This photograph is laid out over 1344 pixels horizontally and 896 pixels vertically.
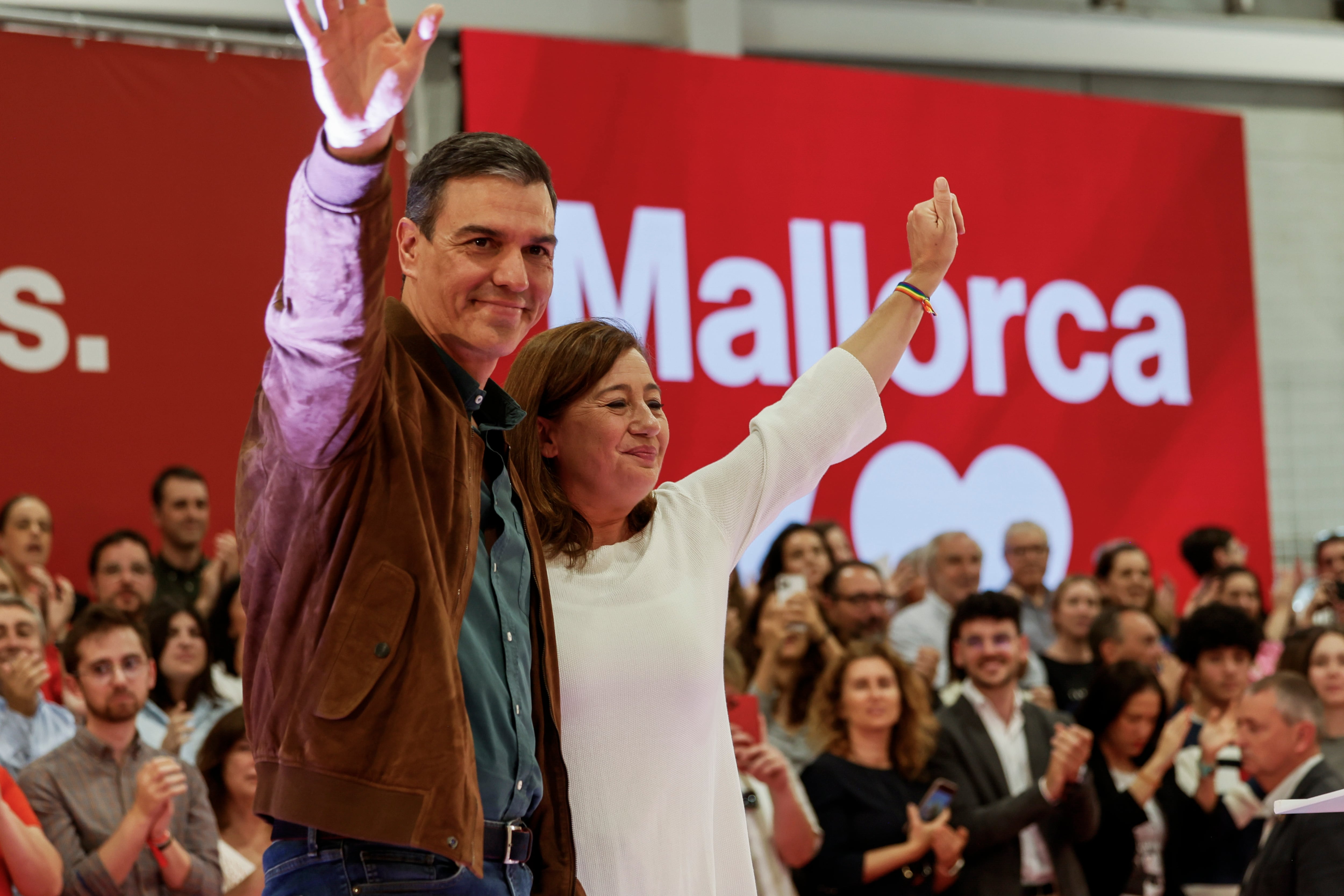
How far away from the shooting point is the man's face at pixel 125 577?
489cm

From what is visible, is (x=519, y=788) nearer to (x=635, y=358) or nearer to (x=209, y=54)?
(x=635, y=358)

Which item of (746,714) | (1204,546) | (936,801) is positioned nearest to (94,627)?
(746,714)

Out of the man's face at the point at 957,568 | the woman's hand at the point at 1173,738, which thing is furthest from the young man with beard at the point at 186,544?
the woman's hand at the point at 1173,738

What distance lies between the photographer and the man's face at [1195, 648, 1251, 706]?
5199mm

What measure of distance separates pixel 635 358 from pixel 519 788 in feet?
2.54

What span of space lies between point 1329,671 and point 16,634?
3.84m

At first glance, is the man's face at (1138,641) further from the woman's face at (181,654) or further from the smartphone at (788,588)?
the woman's face at (181,654)

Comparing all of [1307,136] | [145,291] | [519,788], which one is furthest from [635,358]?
[1307,136]

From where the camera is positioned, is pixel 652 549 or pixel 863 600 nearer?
pixel 652 549

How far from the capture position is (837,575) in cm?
530

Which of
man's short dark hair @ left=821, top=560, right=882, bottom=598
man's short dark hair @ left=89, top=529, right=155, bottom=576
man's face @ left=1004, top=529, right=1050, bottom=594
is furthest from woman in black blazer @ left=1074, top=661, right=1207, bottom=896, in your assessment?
man's short dark hair @ left=89, top=529, right=155, bottom=576

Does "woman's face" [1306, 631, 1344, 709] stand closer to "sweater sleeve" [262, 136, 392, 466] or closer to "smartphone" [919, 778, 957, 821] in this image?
"smartphone" [919, 778, 957, 821]

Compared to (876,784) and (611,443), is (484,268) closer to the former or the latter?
(611,443)

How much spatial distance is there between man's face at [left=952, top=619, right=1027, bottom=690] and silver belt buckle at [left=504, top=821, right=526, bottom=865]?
3.28m
